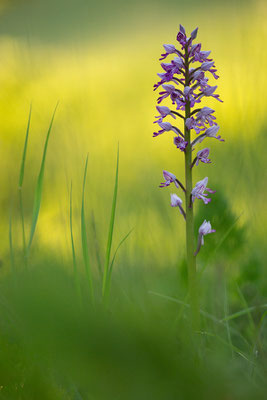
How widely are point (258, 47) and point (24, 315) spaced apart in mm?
2106

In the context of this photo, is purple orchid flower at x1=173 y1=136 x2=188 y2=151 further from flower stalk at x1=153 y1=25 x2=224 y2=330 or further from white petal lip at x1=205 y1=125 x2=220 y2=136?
white petal lip at x1=205 y1=125 x2=220 y2=136

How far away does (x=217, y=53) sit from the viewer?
2.35 metres

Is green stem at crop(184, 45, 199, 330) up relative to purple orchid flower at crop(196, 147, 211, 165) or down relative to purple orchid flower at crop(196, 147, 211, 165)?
down

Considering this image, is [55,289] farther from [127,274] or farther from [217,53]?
[217,53]

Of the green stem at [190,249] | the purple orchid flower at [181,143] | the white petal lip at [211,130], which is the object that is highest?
the white petal lip at [211,130]

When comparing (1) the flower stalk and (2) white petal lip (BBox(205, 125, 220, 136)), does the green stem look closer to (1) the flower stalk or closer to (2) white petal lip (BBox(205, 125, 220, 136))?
(1) the flower stalk

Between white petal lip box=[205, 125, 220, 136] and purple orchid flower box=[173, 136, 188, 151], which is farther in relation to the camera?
white petal lip box=[205, 125, 220, 136]

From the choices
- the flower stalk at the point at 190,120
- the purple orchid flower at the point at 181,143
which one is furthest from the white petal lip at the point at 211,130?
the purple orchid flower at the point at 181,143

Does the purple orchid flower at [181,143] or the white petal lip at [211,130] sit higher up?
the white petal lip at [211,130]

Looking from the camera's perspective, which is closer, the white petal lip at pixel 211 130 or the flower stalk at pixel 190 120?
the flower stalk at pixel 190 120

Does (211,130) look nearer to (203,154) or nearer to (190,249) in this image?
(203,154)

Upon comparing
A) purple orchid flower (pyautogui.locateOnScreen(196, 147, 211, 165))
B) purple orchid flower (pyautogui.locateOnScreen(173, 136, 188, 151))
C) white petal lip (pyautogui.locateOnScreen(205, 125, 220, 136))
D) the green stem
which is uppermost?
white petal lip (pyautogui.locateOnScreen(205, 125, 220, 136))

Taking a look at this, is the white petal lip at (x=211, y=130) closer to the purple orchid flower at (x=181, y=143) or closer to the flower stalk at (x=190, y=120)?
the flower stalk at (x=190, y=120)

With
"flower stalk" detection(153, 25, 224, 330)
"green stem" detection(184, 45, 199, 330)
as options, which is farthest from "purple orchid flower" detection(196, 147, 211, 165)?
"green stem" detection(184, 45, 199, 330)
